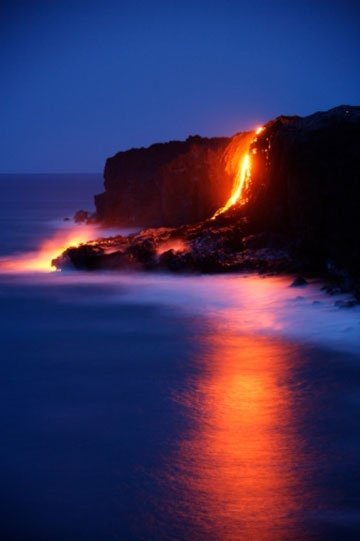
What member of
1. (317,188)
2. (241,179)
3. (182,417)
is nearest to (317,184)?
(317,188)

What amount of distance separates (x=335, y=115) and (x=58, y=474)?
37.5ft

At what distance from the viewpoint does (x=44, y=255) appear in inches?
850

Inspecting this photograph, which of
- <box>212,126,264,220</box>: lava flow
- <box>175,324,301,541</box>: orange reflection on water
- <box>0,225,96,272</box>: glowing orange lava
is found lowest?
<box>175,324,301,541</box>: orange reflection on water

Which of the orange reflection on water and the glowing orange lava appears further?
the glowing orange lava

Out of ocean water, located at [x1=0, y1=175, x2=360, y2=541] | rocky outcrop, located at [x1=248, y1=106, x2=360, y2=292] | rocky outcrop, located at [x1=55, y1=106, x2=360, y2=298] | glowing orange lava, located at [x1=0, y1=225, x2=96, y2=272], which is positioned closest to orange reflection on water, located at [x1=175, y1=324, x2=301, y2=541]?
ocean water, located at [x1=0, y1=175, x2=360, y2=541]

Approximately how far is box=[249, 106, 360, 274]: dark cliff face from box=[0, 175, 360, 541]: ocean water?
1.47 metres

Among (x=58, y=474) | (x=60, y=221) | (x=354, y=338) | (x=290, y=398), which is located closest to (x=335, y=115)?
(x=354, y=338)

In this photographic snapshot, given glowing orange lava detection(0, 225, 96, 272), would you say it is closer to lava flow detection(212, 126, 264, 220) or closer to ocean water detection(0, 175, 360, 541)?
lava flow detection(212, 126, 264, 220)

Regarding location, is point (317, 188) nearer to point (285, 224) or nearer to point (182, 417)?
point (285, 224)

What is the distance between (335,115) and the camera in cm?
1567

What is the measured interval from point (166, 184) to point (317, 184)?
12.9 metres

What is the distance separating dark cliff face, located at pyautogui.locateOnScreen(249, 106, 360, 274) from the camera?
47.9 ft

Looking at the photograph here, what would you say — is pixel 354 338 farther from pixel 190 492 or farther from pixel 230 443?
pixel 190 492

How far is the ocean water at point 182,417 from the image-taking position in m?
5.27
